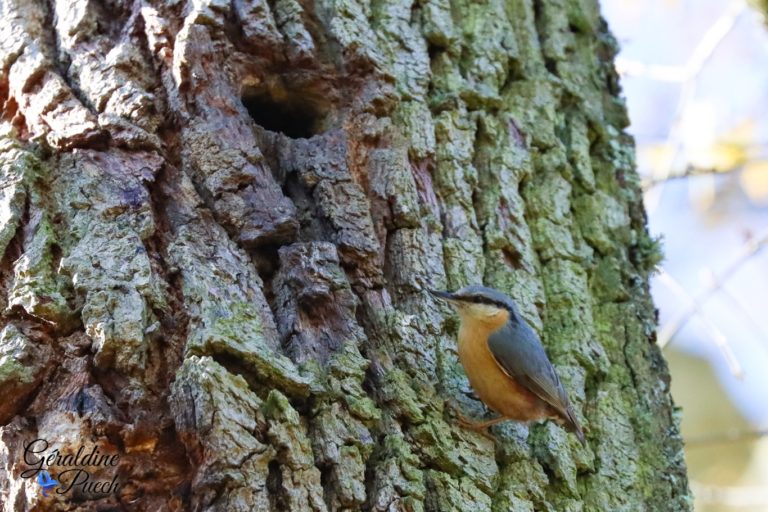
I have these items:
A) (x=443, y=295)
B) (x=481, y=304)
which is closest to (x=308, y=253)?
(x=443, y=295)

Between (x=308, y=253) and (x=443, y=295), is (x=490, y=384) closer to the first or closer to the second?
(x=443, y=295)

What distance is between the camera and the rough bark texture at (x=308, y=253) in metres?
2.13

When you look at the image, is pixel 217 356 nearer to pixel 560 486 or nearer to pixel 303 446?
pixel 303 446

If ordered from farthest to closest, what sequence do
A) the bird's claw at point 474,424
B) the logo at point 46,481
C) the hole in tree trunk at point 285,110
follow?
the hole in tree trunk at point 285,110, the bird's claw at point 474,424, the logo at point 46,481

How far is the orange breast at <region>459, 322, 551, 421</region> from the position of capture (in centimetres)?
267

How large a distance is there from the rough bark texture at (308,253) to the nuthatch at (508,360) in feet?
0.19

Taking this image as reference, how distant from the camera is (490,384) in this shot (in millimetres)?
2748

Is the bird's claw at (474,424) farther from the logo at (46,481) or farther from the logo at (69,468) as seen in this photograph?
the logo at (46,481)

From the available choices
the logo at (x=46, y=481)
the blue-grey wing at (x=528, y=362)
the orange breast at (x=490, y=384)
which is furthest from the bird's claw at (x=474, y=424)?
the logo at (x=46, y=481)

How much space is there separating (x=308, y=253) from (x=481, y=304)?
542mm

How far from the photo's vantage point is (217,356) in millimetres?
2193

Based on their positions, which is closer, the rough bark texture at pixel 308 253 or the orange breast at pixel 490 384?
the rough bark texture at pixel 308 253

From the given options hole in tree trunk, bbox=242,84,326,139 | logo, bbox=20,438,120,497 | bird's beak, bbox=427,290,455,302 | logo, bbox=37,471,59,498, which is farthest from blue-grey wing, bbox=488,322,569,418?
logo, bbox=37,471,59,498

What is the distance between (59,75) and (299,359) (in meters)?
1.14
